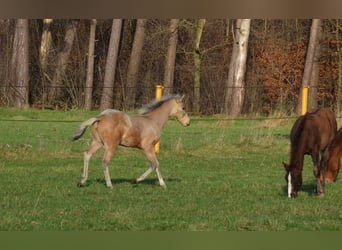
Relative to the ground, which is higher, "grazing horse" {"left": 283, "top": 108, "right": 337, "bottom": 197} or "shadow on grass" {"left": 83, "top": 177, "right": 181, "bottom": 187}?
"grazing horse" {"left": 283, "top": 108, "right": 337, "bottom": 197}

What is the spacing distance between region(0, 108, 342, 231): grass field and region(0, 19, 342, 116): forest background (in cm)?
1370

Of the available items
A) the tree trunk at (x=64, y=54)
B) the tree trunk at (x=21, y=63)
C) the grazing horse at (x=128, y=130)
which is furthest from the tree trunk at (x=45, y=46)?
the grazing horse at (x=128, y=130)

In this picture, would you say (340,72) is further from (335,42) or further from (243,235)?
(243,235)

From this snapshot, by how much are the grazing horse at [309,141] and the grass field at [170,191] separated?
28 cm

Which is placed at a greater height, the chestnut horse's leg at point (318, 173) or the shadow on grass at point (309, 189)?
the chestnut horse's leg at point (318, 173)

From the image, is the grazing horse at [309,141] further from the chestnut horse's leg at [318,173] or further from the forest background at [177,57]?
the forest background at [177,57]

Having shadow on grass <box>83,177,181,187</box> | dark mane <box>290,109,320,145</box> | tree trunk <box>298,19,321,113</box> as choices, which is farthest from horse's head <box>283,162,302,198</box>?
tree trunk <box>298,19,321,113</box>

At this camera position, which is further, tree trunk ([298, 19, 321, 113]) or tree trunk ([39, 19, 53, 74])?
tree trunk ([39, 19, 53, 74])

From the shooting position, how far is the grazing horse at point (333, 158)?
11305 millimetres

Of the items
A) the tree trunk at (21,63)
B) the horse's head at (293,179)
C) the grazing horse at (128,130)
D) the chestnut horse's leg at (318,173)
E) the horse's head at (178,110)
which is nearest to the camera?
the horse's head at (293,179)

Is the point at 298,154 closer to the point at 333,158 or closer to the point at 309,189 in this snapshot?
the point at 309,189

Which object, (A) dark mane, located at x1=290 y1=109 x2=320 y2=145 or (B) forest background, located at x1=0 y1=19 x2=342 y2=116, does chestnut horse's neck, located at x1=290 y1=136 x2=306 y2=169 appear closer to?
(A) dark mane, located at x1=290 y1=109 x2=320 y2=145

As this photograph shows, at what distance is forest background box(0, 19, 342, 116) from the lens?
33.6m

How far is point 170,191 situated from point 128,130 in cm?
133
